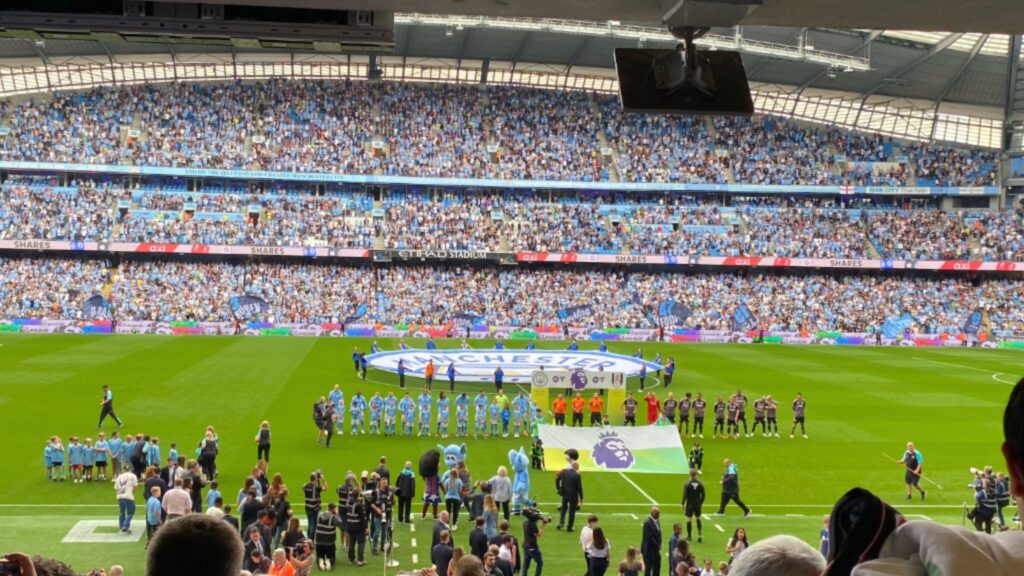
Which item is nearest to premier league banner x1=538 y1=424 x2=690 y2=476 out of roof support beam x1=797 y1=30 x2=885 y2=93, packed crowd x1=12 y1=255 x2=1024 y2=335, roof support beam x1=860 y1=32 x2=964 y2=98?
packed crowd x1=12 y1=255 x2=1024 y2=335

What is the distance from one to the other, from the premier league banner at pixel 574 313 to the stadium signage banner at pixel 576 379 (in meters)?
30.0

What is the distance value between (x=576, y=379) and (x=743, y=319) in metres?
34.6

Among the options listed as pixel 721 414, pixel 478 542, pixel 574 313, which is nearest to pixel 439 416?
pixel 721 414

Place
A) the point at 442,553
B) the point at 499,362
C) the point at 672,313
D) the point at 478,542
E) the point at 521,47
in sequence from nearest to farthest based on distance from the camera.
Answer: the point at 442,553, the point at 478,542, the point at 499,362, the point at 672,313, the point at 521,47

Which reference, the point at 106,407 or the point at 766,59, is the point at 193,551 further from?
the point at 766,59

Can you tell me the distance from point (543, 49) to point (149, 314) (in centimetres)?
3232

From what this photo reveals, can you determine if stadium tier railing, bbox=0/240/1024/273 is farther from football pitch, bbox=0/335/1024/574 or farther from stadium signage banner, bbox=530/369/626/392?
stadium signage banner, bbox=530/369/626/392

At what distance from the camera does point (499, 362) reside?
36625 mm

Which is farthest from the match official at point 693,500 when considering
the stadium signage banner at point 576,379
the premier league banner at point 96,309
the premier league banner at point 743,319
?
the premier league banner at point 96,309

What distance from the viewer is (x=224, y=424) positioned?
1046 inches

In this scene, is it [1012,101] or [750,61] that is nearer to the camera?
[1012,101]

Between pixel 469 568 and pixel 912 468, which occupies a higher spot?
pixel 469 568

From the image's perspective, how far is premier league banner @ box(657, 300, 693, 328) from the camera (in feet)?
190

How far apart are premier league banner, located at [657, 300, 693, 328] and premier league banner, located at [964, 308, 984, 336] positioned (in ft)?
62.4
